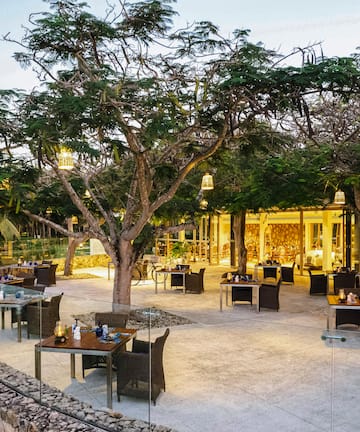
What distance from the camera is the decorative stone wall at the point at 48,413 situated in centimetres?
472

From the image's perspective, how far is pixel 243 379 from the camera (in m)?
5.98

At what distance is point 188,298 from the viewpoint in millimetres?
14211

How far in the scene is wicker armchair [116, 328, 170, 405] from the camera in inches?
193

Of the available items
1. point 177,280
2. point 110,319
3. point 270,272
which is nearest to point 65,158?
point 110,319

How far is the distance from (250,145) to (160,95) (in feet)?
8.23

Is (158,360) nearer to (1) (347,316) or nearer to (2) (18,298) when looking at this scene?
(2) (18,298)

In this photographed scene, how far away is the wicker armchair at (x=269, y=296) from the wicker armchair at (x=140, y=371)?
7.05 meters

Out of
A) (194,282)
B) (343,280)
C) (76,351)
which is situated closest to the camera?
(76,351)

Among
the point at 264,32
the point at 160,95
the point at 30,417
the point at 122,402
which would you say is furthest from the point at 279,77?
the point at 30,417

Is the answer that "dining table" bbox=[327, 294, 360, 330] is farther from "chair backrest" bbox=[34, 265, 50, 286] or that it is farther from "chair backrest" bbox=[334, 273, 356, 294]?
"chair backrest" bbox=[34, 265, 50, 286]

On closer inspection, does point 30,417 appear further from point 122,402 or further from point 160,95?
point 160,95

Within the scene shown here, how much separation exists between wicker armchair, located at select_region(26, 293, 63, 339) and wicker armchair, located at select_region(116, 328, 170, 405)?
1113 mm

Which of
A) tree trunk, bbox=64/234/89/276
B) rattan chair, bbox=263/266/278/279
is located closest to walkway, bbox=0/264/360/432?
rattan chair, bbox=263/266/278/279

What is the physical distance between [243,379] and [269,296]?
630 cm
